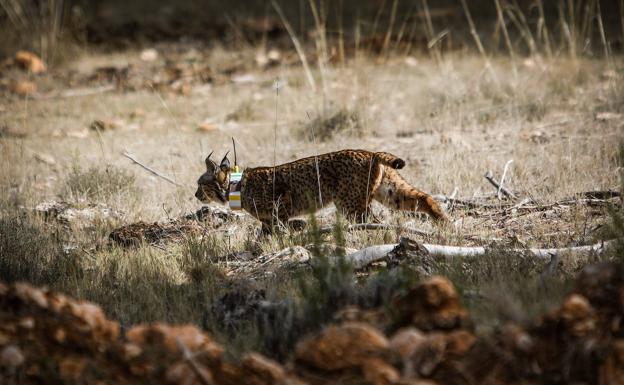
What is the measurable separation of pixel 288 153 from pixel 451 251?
13.7 ft

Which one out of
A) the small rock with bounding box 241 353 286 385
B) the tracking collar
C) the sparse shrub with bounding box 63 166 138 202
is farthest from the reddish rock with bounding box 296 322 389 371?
the sparse shrub with bounding box 63 166 138 202

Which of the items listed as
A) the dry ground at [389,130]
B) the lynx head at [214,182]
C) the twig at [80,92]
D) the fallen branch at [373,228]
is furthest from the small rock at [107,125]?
the fallen branch at [373,228]

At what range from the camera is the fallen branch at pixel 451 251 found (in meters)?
4.93

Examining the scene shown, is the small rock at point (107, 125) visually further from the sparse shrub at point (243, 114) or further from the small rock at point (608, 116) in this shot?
the small rock at point (608, 116)

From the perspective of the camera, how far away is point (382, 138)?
30.6ft

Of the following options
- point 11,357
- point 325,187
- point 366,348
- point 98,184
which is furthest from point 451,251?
point 98,184

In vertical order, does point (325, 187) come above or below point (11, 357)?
above

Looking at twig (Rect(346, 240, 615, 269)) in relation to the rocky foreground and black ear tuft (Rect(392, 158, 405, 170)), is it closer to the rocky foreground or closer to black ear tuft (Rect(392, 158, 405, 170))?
black ear tuft (Rect(392, 158, 405, 170))

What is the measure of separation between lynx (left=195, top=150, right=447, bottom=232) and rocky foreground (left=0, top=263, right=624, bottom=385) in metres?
2.57

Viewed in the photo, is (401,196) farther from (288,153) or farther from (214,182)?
(288,153)

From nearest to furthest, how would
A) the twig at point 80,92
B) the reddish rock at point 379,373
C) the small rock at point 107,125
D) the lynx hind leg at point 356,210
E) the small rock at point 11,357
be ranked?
the reddish rock at point 379,373, the small rock at point 11,357, the lynx hind leg at point 356,210, the small rock at point 107,125, the twig at point 80,92

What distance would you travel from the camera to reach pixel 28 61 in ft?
46.1

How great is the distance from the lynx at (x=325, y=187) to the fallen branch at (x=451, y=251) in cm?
95

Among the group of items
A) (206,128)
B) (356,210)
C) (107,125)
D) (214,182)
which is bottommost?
(356,210)
